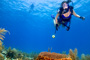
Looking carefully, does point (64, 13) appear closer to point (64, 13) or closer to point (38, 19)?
point (64, 13)

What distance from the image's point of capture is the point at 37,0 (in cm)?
2734

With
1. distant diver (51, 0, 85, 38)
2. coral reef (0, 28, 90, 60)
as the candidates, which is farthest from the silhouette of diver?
coral reef (0, 28, 90, 60)

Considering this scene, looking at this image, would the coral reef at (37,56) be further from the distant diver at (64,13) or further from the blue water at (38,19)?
the blue water at (38,19)

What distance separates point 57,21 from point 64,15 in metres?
0.52

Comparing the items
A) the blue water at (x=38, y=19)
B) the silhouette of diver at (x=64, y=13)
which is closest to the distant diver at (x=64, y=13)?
the silhouette of diver at (x=64, y=13)

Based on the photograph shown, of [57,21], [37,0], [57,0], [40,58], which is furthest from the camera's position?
[37,0]

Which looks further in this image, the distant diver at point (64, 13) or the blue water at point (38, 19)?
the blue water at point (38, 19)

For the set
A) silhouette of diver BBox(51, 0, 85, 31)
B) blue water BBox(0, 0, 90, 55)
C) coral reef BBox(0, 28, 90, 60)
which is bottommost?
coral reef BBox(0, 28, 90, 60)

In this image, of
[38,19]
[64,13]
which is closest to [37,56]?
[64,13]

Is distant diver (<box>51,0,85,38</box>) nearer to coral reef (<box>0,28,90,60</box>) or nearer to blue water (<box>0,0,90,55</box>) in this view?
coral reef (<box>0,28,90,60</box>)

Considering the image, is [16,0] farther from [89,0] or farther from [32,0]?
[89,0]

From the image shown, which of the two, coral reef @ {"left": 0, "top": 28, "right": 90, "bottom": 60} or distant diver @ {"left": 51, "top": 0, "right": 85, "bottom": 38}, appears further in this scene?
distant diver @ {"left": 51, "top": 0, "right": 85, "bottom": 38}

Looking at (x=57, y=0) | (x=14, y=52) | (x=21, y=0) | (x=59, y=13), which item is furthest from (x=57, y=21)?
(x=21, y=0)

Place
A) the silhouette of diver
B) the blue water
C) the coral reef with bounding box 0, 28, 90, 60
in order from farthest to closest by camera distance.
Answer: the blue water
the silhouette of diver
the coral reef with bounding box 0, 28, 90, 60
